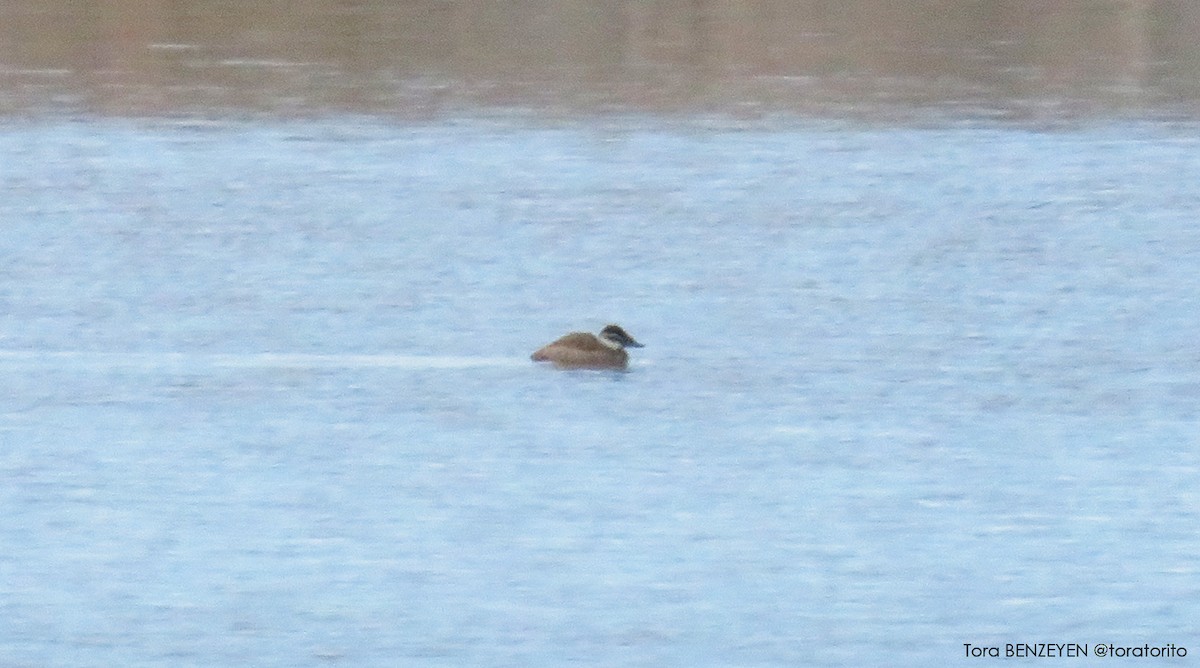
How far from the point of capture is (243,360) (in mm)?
10172

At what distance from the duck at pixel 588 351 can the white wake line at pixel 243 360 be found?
0.13 metres

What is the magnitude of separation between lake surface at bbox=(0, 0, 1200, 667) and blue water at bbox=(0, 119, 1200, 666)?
0.02 m

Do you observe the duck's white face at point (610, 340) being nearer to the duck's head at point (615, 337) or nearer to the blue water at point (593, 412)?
the duck's head at point (615, 337)

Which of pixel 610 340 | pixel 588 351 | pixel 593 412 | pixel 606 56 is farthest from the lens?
pixel 606 56

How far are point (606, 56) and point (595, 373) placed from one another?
39.3 ft

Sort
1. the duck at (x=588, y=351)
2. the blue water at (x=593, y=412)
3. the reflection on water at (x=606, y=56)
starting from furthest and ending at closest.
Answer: the reflection on water at (x=606, y=56)
the duck at (x=588, y=351)
the blue water at (x=593, y=412)

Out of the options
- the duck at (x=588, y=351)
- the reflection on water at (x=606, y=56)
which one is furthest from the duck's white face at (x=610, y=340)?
the reflection on water at (x=606, y=56)

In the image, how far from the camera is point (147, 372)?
9914 millimetres

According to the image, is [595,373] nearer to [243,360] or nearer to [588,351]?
[588,351]

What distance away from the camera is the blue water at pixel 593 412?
6.94 meters

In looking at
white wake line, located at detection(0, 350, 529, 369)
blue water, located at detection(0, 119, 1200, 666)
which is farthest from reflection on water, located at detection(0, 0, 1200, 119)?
white wake line, located at detection(0, 350, 529, 369)

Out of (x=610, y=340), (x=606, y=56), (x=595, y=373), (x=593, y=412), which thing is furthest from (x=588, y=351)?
(x=606, y=56)

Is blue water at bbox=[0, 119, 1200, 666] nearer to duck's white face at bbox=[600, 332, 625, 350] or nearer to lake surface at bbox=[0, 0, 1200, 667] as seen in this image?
lake surface at bbox=[0, 0, 1200, 667]

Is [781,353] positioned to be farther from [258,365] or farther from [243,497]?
[243,497]
